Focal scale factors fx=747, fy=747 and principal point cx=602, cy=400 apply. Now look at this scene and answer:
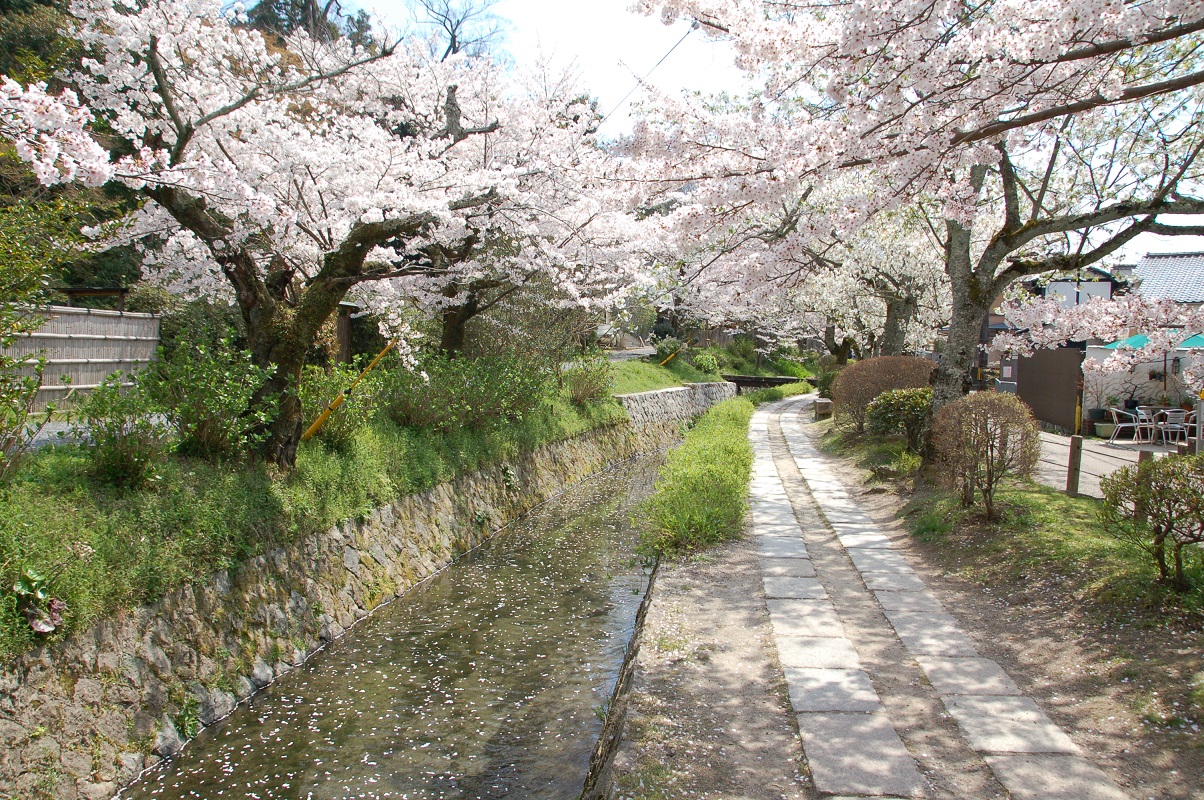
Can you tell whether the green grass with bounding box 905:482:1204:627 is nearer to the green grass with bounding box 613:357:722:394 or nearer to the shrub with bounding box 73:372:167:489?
the shrub with bounding box 73:372:167:489

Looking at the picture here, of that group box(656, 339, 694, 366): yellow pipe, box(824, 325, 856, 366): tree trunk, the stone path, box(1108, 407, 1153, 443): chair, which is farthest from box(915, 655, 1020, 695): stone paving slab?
box(824, 325, 856, 366): tree trunk

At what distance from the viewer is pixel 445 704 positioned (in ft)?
17.5

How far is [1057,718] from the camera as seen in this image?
3.91 metres

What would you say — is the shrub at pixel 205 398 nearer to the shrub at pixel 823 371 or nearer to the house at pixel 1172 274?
the shrub at pixel 823 371

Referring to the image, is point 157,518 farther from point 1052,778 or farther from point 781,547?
point 781,547

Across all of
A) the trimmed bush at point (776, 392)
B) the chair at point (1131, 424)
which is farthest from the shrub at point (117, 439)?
the trimmed bush at point (776, 392)

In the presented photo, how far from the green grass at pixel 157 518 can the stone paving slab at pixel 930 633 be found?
4.89m

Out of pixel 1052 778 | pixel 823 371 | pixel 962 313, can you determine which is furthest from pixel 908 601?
pixel 823 371

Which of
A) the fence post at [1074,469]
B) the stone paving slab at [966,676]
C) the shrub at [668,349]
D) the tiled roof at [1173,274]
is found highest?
the tiled roof at [1173,274]

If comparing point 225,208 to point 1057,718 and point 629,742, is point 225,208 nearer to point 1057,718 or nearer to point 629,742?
point 629,742

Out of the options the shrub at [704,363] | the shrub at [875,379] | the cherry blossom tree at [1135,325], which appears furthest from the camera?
the shrub at [704,363]

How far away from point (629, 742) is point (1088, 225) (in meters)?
6.96

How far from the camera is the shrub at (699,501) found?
7.72 metres

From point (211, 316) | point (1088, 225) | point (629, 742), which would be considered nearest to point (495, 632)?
point (629, 742)
